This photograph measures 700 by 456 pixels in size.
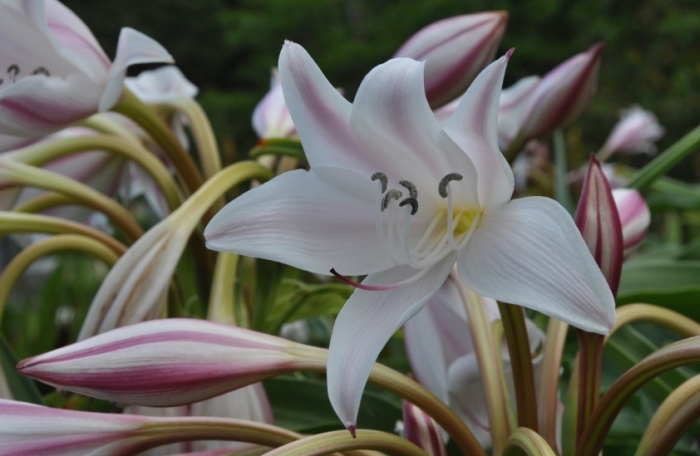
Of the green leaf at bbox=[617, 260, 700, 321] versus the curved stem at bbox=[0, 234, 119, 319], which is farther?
the green leaf at bbox=[617, 260, 700, 321]

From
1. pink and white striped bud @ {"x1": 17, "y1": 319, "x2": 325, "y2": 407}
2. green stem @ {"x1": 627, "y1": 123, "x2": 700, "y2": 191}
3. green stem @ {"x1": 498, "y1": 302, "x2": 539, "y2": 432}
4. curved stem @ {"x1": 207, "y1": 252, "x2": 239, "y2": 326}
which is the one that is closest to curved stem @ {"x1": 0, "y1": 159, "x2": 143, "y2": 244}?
curved stem @ {"x1": 207, "y1": 252, "x2": 239, "y2": 326}

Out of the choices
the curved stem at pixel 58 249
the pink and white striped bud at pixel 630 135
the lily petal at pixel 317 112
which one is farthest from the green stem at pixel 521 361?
the pink and white striped bud at pixel 630 135

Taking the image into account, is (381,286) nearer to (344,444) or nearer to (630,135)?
(344,444)

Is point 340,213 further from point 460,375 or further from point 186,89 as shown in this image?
point 186,89

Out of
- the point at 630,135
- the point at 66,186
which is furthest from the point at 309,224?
the point at 630,135

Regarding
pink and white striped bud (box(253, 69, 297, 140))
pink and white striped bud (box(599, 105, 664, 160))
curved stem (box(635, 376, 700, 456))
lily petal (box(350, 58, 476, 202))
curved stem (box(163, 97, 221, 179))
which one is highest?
pink and white striped bud (box(599, 105, 664, 160))

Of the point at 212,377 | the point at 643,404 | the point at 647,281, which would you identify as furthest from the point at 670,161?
the point at 212,377

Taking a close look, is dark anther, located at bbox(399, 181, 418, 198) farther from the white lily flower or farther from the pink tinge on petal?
the pink tinge on petal
